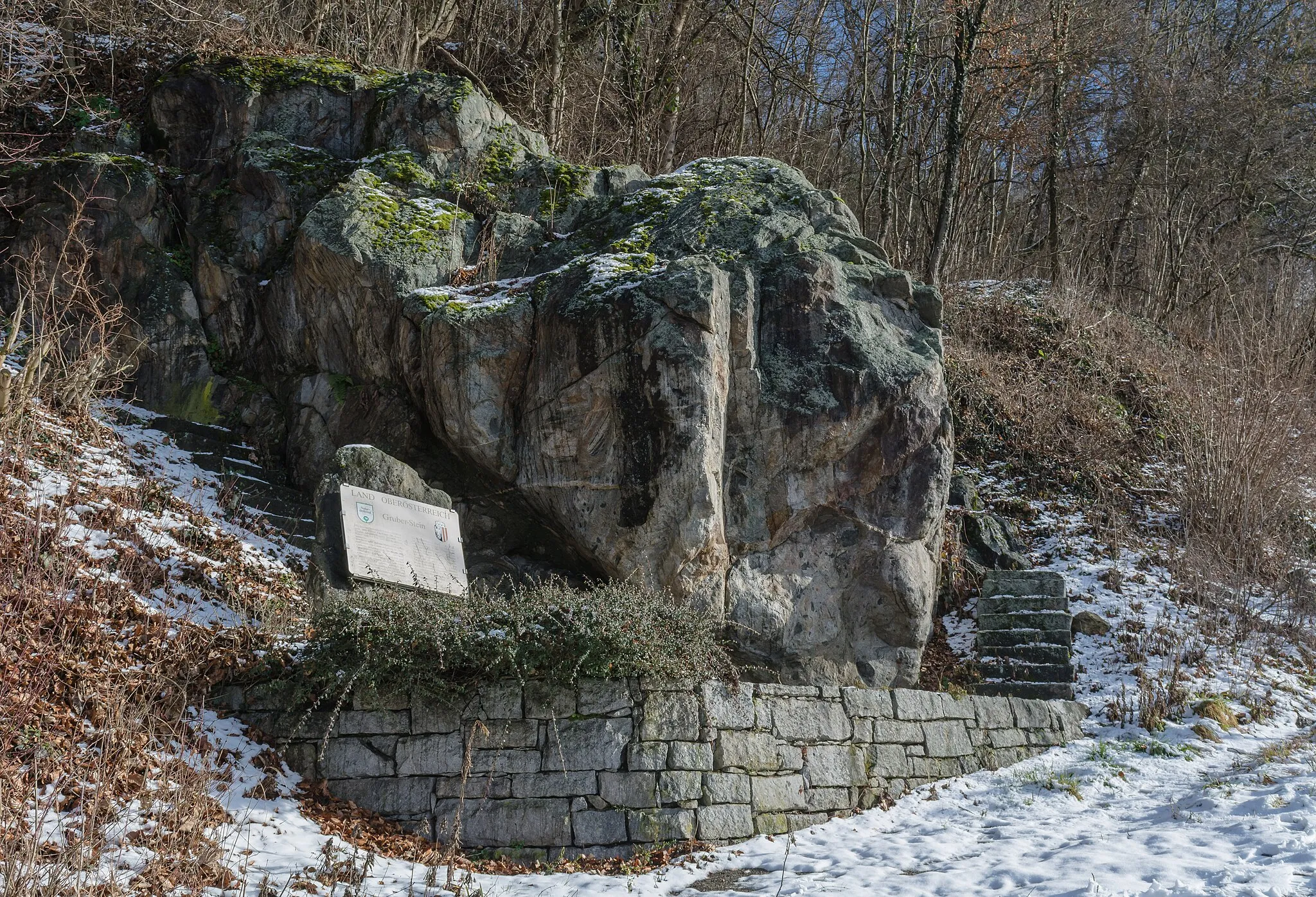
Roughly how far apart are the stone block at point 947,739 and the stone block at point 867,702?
1.45ft

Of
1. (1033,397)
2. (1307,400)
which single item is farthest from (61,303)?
(1307,400)

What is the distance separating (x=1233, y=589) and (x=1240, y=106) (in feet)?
38.8

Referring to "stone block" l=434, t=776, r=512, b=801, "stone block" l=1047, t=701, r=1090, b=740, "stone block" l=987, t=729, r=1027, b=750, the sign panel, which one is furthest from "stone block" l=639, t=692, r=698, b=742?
"stone block" l=1047, t=701, r=1090, b=740

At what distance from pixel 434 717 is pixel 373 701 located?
359 mm

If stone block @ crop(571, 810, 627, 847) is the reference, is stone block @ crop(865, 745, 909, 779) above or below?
above

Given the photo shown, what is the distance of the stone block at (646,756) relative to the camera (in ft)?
17.7

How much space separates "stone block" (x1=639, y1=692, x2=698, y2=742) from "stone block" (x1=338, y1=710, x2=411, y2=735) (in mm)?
1342

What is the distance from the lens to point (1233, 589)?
30.9ft

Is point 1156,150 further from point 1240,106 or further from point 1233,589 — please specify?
point 1233,589

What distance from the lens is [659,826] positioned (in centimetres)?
530

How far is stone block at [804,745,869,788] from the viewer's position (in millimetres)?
6035

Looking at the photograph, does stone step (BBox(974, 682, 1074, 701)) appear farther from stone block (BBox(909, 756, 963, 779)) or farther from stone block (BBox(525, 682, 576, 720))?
stone block (BBox(525, 682, 576, 720))

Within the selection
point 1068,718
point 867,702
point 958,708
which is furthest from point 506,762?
point 1068,718

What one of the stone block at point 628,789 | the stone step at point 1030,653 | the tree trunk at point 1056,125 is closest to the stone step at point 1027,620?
the stone step at point 1030,653
